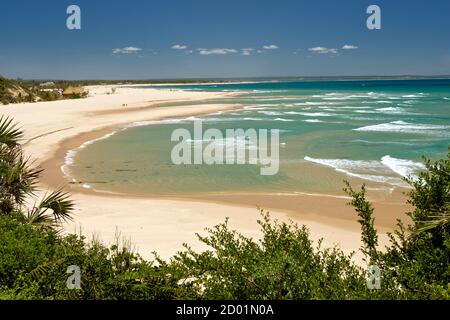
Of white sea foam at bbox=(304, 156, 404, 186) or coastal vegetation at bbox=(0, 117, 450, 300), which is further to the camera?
white sea foam at bbox=(304, 156, 404, 186)

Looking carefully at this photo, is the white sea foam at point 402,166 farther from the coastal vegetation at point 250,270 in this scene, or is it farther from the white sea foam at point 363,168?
the coastal vegetation at point 250,270

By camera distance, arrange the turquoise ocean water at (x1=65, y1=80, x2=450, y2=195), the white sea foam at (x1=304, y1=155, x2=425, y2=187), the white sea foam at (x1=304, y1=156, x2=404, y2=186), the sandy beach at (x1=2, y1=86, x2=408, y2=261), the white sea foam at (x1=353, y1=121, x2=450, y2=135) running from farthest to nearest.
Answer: the white sea foam at (x1=353, y1=121, x2=450, y2=135)
the white sea foam at (x1=304, y1=155, x2=425, y2=187)
the white sea foam at (x1=304, y1=156, x2=404, y2=186)
the turquoise ocean water at (x1=65, y1=80, x2=450, y2=195)
the sandy beach at (x1=2, y1=86, x2=408, y2=261)

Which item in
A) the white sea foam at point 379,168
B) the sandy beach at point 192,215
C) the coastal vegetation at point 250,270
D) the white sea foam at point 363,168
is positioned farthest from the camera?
the white sea foam at point 379,168

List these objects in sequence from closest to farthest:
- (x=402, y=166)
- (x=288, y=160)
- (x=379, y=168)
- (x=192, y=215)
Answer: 1. (x=192, y=215)
2. (x=379, y=168)
3. (x=402, y=166)
4. (x=288, y=160)

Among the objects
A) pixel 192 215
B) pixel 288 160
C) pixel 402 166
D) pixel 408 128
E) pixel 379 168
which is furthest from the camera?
pixel 408 128

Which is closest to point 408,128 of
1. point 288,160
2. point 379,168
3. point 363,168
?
point 379,168

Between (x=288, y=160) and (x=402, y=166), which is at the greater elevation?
(x=288, y=160)

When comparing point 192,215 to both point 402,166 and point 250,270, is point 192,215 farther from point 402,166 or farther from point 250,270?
point 402,166

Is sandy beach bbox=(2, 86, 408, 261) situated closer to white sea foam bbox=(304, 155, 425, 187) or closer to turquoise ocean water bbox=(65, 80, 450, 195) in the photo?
turquoise ocean water bbox=(65, 80, 450, 195)

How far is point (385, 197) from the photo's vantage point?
45.6 feet

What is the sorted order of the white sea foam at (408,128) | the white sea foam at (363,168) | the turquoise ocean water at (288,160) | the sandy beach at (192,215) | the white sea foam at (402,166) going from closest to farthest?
the sandy beach at (192,215) < the turquoise ocean water at (288,160) < the white sea foam at (363,168) < the white sea foam at (402,166) < the white sea foam at (408,128)

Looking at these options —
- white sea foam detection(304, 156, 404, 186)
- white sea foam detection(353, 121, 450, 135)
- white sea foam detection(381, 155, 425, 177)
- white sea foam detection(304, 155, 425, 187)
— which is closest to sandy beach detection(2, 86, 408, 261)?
white sea foam detection(304, 156, 404, 186)

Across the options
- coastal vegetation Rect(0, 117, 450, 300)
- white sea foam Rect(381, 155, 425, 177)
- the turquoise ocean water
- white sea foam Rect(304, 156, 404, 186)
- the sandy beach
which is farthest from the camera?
white sea foam Rect(381, 155, 425, 177)

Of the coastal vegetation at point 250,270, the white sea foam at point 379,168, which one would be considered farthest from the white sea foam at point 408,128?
the coastal vegetation at point 250,270
